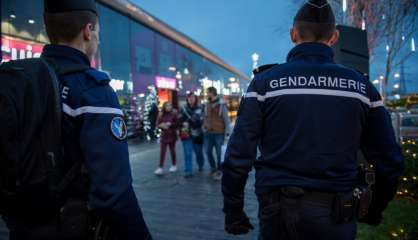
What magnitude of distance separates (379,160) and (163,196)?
473 centimetres

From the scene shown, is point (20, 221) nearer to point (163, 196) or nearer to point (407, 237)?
point (407, 237)

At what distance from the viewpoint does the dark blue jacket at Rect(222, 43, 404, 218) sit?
1.92 meters

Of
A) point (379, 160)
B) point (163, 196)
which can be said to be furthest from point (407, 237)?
point (163, 196)

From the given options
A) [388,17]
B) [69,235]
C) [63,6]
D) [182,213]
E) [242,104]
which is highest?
[388,17]

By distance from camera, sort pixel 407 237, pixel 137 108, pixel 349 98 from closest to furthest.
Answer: pixel 349 98, pixel 407 237, pixel 137 108

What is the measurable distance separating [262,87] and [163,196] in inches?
186

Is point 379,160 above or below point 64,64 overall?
below

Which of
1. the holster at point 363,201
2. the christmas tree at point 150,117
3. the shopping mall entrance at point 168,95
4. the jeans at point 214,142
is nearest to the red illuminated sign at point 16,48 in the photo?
the christmas tree at point 150,117

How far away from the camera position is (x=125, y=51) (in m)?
19.7

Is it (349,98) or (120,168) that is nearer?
(120,168)

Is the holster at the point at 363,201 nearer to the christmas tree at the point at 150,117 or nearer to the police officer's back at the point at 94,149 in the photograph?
the police officer's back at the point at 94,149

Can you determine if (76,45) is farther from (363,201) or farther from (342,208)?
(363,201)

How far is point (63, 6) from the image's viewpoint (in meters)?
1.72

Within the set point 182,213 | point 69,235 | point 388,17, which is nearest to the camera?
point 69,235
